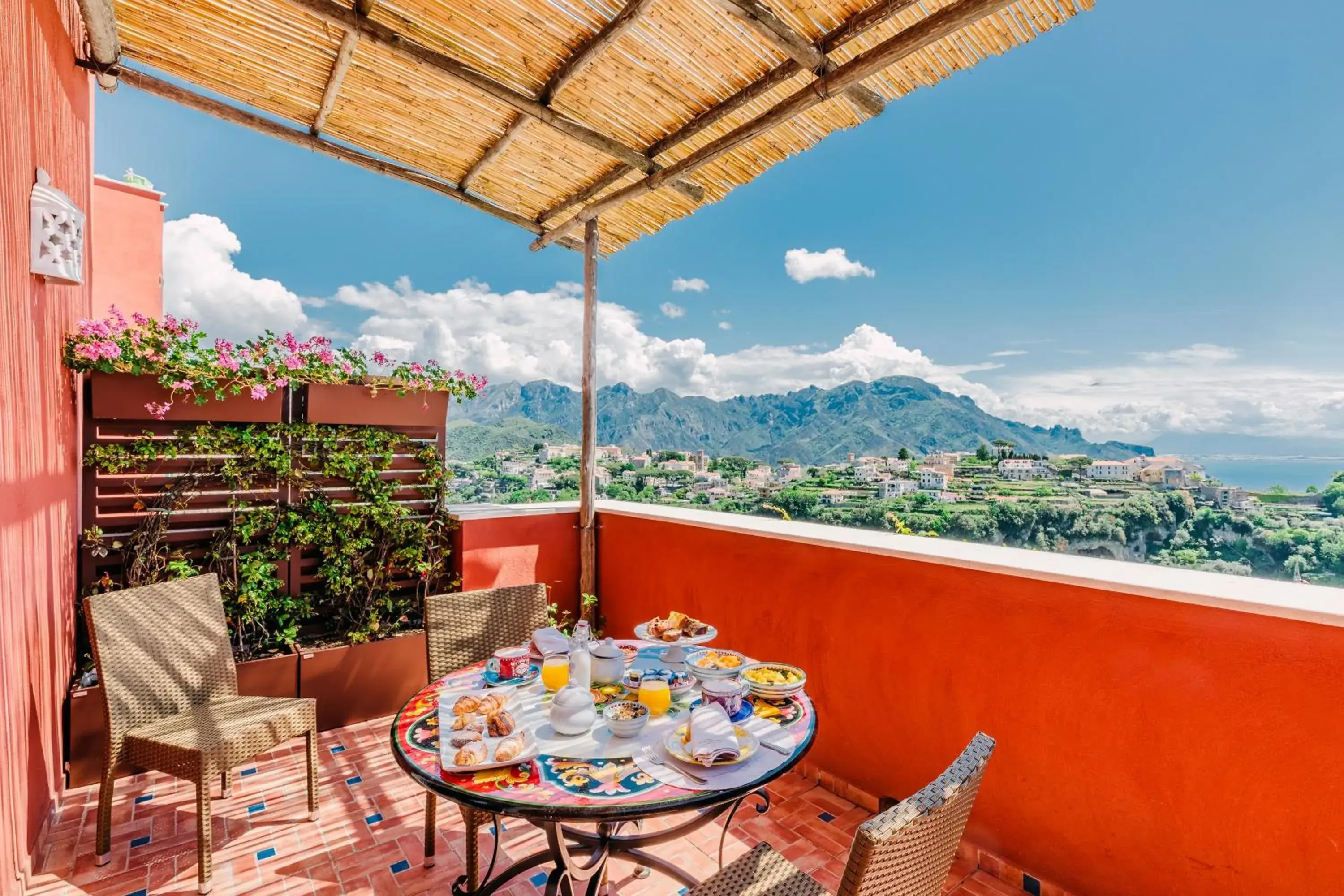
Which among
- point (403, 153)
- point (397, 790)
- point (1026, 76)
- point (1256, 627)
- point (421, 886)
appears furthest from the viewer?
point (1026, 76)

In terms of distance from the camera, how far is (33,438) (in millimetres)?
2203

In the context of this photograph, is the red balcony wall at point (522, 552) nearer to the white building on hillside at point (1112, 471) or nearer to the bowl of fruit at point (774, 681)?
the bowl of fruit at point (774, 681)

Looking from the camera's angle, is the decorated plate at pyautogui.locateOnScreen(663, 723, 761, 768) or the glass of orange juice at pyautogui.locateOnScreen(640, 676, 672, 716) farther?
the glass of orange juice at pyautogui.locateOnScreen(640, 676, 672, 716)

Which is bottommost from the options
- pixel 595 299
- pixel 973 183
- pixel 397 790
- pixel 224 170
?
pixel 397 790

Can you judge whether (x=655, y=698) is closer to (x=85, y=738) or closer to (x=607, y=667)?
(x=607, y=667)

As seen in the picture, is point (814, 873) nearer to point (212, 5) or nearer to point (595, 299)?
point (595, 299)

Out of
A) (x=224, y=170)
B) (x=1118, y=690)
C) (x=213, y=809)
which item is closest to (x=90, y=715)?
(x=213, y=809)

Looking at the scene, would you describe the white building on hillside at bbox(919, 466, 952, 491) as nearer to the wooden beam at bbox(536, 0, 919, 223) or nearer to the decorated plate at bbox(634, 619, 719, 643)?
the decorated plate at bbox(634, 619, 719, 643)

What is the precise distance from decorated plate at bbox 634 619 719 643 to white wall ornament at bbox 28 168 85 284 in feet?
8.51

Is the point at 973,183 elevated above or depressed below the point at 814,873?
above

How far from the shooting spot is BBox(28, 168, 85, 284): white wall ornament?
2172mm

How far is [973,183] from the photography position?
1408 centimetres

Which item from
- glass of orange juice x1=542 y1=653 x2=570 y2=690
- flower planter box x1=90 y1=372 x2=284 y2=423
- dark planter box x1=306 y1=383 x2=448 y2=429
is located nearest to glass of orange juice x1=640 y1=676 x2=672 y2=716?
glass of orange juice x1=542 y1=653 x2=570 y2=690

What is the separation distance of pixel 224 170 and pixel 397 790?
12.0m
